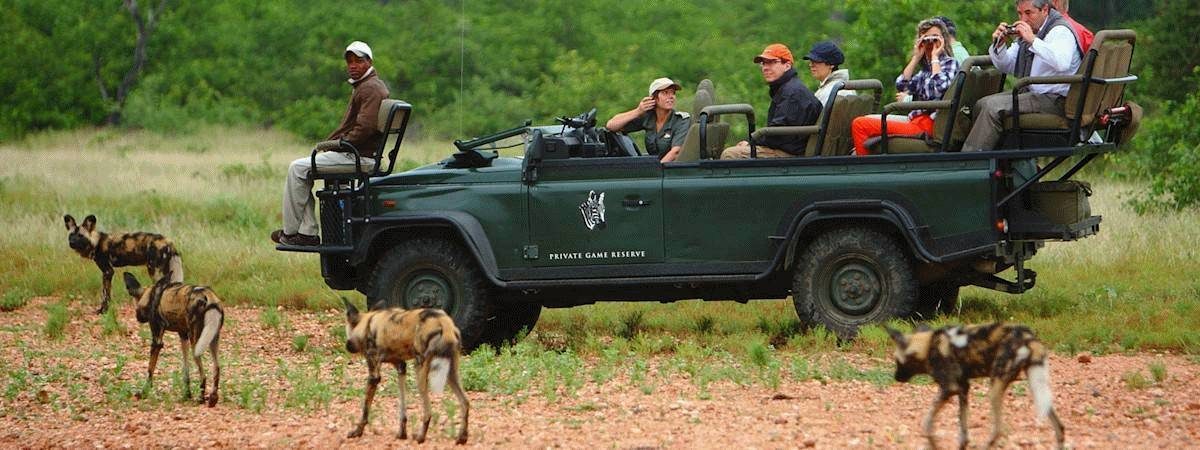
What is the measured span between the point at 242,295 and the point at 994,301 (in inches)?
252

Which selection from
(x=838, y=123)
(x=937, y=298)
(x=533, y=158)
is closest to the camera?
(x=838, y=123)

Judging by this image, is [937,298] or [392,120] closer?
[392,120]

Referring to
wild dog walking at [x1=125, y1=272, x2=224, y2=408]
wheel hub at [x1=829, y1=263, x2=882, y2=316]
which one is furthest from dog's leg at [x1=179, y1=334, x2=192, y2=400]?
wheel hub at [x1=829, y1=263, x2=882, y2=316]

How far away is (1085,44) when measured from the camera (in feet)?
38.1

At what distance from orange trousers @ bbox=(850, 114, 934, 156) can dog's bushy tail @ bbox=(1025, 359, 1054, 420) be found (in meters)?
4.04

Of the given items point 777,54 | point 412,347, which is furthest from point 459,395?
point 777,54

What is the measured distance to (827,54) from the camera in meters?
12.4

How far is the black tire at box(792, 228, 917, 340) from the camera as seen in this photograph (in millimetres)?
11562

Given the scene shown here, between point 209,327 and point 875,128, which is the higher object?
point 875,128

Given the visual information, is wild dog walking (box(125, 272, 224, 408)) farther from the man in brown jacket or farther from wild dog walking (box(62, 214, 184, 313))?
wild dog walking (box(62, 214, 184, 313))

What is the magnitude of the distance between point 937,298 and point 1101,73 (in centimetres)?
235

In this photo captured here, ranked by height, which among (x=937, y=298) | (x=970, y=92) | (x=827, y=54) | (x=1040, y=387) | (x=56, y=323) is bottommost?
(x=56, y=323)

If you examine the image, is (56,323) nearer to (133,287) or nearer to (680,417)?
(133,287)

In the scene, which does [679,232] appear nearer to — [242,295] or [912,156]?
[912,156]
